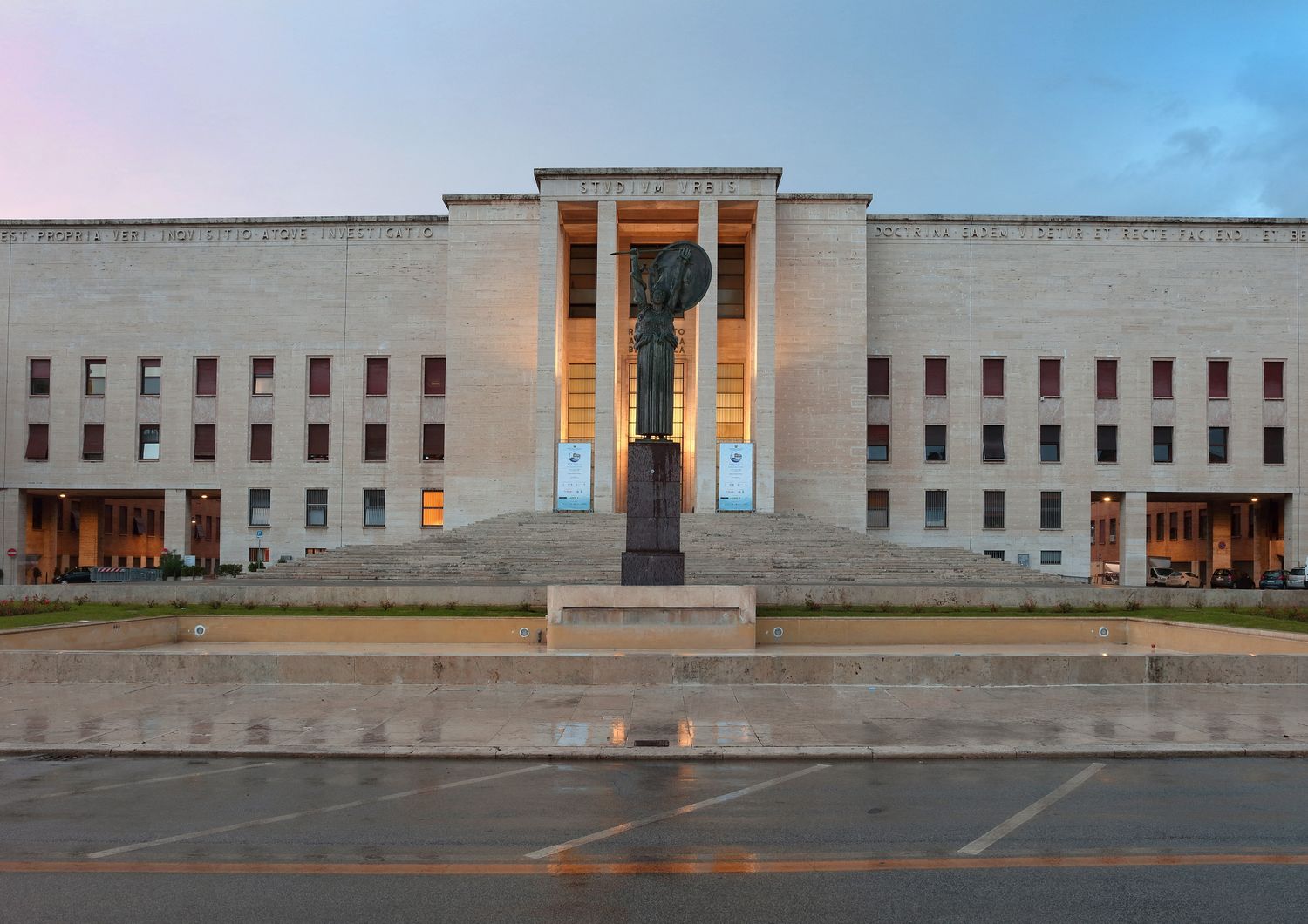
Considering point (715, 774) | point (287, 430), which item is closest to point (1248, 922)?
point (715, 774)

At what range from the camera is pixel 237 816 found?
8656mm

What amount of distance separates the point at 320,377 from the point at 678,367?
1679 cm

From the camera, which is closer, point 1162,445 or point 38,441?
point 1162,445

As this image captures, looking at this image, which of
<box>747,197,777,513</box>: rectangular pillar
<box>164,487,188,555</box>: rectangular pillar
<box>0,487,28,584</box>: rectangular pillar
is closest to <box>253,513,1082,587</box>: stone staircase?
<box>747,197,777,513</box>: rectangular pillar

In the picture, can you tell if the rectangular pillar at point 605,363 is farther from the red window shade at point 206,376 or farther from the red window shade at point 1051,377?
the red window shade at point 1051,377

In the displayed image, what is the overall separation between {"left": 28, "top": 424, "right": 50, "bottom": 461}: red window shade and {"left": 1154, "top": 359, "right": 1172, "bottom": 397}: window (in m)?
51.5

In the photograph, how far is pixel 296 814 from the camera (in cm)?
875

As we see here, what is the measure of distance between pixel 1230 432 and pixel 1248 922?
156ft

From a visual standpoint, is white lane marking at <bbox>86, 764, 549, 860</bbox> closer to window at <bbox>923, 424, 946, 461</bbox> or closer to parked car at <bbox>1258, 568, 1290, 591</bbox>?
window at <bbox>923, 424, 946, 461</bbox>

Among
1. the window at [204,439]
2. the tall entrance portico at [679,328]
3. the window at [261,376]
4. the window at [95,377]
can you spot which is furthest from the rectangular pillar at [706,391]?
the window at [95,377]

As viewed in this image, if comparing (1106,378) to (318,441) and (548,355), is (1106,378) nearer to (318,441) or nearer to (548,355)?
(548,355)

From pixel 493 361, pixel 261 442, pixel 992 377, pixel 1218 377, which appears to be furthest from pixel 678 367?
pixel 1218 377

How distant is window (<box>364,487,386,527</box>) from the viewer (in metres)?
48.2

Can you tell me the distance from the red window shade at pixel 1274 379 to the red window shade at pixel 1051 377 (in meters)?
9.28
